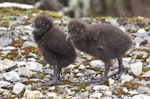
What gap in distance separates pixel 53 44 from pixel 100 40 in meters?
0.59

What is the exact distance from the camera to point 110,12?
1652 cm

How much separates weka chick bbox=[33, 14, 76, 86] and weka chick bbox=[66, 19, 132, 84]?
0.17 meters

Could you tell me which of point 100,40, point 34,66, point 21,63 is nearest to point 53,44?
point 100,40

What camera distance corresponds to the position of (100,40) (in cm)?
656

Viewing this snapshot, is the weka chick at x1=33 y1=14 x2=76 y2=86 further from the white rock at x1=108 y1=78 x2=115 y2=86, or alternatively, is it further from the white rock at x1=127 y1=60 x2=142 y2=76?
the white rock at x1=127 y1=60 x2=142 y2=76

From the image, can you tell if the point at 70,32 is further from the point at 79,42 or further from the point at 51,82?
the point at 51,82

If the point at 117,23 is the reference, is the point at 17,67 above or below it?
below

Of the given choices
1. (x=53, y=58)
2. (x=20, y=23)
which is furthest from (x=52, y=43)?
(x=20, y=23)

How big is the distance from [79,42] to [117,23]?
281 centimetres

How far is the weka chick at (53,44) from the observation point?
21.9 feet

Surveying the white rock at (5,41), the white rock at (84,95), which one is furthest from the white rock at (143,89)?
the white rock at (5,41)

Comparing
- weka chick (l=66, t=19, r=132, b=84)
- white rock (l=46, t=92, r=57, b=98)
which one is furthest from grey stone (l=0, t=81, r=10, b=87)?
weka chick (l=66, t=19, r=132, b=84)

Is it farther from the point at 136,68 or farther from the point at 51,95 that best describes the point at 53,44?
the point at 136,68

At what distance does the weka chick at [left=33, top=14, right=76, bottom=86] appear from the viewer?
6684mm
